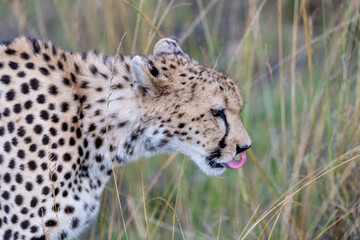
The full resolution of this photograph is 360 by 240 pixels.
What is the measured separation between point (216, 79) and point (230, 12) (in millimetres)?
3255

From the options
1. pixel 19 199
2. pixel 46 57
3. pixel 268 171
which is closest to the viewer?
pixel 19 199

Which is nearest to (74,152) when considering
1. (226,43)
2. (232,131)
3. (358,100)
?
(232,131)

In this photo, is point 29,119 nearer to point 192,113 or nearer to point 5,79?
point 5,79

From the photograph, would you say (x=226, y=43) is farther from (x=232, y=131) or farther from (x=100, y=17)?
(x=232, y=131)

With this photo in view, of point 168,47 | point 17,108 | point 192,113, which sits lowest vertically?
point 192,113

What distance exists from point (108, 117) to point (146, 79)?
26cm

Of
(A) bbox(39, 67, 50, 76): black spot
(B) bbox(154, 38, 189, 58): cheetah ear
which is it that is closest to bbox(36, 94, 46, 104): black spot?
(A) bbox(39, 67, 50, 76): black spot

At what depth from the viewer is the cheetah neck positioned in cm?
A: 268

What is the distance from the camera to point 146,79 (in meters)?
2.61

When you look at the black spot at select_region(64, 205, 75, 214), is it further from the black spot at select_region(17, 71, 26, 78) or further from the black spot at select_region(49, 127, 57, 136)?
the black spot at select_region(17, 71, 26, 78)

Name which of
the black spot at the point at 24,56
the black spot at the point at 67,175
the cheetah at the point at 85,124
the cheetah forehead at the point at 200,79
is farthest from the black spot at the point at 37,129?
the cheetah forehead at the point at 200,79

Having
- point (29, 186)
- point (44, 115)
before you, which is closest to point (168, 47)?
point (44, 115)

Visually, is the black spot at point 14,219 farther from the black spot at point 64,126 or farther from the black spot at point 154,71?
the black spot at point 154,71

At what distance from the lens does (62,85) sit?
2641mm
